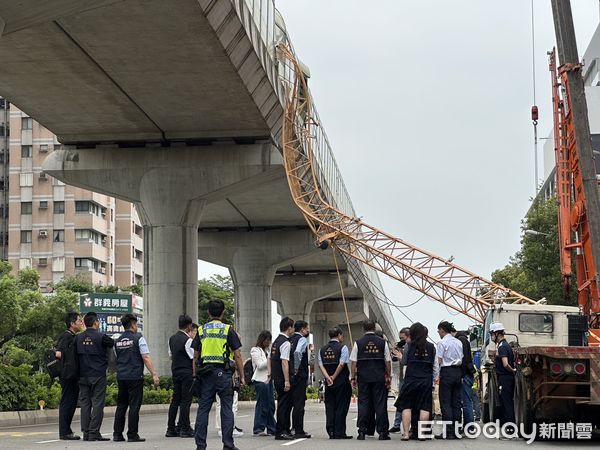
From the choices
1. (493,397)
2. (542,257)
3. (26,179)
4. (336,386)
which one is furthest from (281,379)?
(26,179)

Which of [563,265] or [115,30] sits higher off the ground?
[115,30]

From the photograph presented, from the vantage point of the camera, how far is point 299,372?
62.3 ft

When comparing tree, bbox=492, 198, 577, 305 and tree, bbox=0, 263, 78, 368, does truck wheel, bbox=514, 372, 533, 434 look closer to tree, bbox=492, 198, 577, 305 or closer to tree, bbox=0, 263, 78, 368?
tree, bbox=492, 198, 577, 305

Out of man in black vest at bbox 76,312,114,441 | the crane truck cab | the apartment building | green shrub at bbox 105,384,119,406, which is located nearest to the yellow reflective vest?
man in black vest at bbox 76,312,114,441

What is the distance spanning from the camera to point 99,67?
1185 inches

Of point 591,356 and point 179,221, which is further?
point 179,221

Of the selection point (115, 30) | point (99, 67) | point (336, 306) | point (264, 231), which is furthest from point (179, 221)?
point (336, 306)

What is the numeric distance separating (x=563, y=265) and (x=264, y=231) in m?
35.8

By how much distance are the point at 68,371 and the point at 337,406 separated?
4249mm

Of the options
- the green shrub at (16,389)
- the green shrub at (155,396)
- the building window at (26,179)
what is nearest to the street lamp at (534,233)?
the green shrub at (155,396)

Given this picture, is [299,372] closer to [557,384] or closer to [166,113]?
[557,384]

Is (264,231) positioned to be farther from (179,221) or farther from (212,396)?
(212,396)

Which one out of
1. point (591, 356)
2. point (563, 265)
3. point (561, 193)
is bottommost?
point (591, 356)

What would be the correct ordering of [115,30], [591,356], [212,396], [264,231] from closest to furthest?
[212,396] < [591,356] < [115,30] < [264,231]
